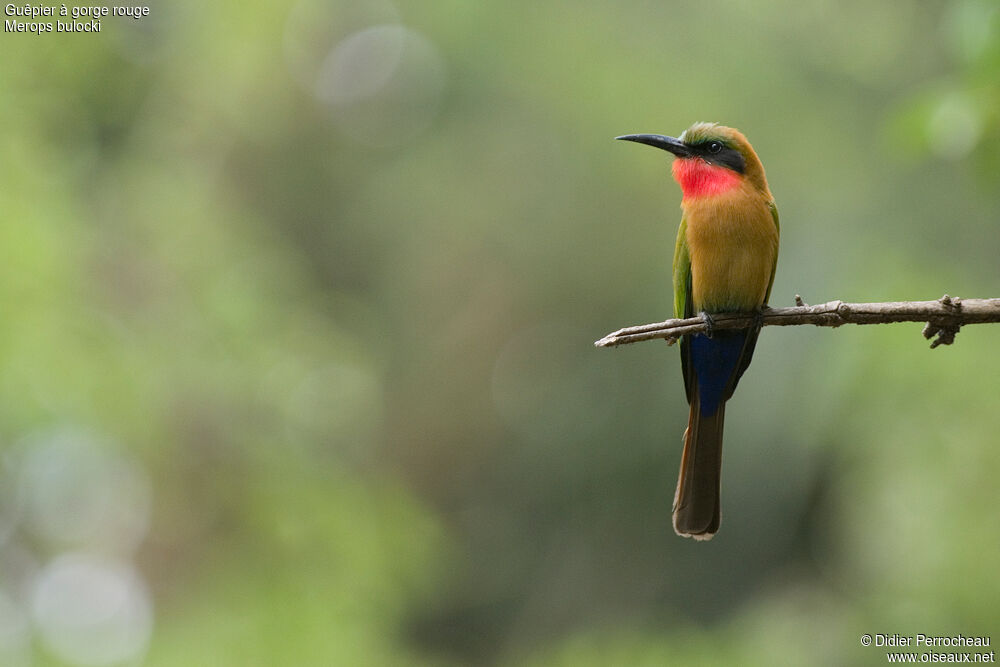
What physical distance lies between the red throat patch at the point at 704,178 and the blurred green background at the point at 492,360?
54 centimetres

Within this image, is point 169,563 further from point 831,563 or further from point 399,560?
point 831,563

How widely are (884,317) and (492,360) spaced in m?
6.09

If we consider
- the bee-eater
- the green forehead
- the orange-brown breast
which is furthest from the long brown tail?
the green forehead

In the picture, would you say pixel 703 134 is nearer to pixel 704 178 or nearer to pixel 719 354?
pixel 704 178

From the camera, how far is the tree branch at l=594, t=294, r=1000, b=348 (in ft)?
5.11

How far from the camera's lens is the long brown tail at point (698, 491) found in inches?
81.3

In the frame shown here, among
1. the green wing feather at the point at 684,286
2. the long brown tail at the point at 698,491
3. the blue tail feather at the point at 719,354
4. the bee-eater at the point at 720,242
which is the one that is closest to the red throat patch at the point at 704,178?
the bee-eater at the point at 720,242

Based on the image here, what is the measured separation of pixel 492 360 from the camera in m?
7.68

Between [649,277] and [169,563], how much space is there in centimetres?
347

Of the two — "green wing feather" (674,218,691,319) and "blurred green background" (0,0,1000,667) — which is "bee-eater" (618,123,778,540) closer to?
"green wing feather" (674,218,691,319)

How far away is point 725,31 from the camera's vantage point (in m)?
6.23

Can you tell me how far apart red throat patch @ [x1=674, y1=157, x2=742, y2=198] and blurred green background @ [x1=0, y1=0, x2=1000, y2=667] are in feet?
1.76

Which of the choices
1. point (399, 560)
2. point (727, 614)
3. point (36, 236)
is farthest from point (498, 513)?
point (36, 236)

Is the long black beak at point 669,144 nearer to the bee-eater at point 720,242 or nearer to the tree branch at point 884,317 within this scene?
the bee-eater at point 720,242
